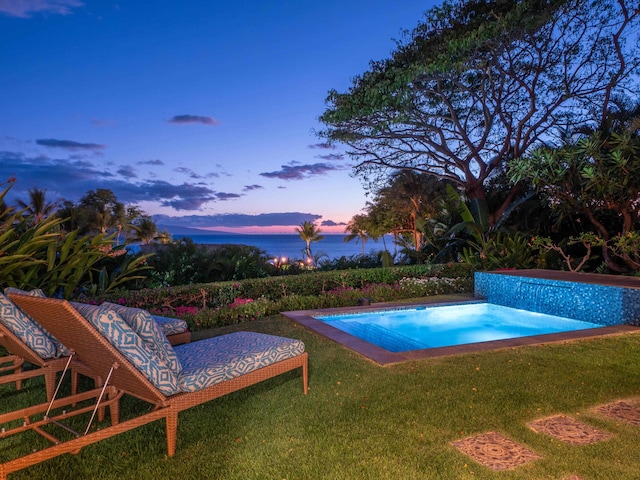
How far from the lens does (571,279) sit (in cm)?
774

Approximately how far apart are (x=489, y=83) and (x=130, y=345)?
51.5 ft

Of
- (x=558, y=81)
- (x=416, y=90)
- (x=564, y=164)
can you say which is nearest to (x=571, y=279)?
(x=564, y=164)

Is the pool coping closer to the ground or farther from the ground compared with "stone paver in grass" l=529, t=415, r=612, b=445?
farther from the ground

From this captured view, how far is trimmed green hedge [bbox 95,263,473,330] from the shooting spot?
675 cm

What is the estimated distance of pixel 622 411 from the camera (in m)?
3.14

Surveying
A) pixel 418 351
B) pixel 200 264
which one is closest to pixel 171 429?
pixel 418 351

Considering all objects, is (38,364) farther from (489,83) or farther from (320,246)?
(320,246)

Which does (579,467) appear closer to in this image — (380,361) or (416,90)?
(380,361)

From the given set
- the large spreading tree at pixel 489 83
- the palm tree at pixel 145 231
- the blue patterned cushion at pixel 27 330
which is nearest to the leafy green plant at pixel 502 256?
the large spreading tree at pixel 489 83

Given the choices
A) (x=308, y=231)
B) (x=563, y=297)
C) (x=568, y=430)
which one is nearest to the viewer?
(x=568, y=430)

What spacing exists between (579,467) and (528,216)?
14074 mm

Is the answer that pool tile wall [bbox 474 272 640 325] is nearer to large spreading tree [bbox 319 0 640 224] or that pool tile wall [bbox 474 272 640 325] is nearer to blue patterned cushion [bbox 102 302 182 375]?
large spreading tree [bbox 319 0 640 224]

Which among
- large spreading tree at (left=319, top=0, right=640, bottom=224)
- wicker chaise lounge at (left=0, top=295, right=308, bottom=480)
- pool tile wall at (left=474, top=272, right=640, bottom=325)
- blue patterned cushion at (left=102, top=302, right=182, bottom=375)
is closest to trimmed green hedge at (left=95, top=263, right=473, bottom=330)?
pool tile wall at (left=474, top=272, right=640, bottom=325)

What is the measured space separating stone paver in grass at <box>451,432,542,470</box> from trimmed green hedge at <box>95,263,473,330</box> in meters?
4.68
